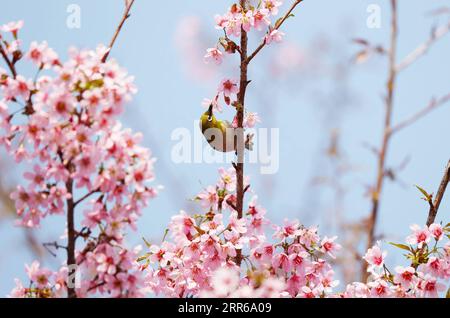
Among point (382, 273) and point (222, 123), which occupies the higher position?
point (222, 123)

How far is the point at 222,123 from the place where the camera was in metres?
3.15

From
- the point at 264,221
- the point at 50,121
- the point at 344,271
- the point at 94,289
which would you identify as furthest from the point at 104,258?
the point at 344,271

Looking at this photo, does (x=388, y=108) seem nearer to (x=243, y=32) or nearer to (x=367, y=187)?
(x=367, y=187)

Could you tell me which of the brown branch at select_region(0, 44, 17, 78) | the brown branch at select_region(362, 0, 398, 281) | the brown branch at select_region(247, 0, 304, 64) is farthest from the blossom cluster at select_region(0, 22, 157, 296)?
the brown branch at select_region(362, 0, 398, 281)

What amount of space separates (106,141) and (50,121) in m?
0.21

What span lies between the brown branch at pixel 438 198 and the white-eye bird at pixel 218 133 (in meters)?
0.89

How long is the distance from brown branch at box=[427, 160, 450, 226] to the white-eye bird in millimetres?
893

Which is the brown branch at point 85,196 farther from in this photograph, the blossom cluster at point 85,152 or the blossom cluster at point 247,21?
the blossom cluster at point 247,21

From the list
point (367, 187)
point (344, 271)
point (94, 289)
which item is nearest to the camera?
point (94, 289)

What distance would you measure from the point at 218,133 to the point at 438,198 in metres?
1.08

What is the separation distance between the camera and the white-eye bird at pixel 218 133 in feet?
10.2

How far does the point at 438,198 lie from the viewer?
2920 mm

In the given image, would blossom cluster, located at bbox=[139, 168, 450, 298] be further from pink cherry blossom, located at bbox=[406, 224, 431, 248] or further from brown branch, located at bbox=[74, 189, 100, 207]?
brown branch, located at bbox=[74, 189, 100, 207]

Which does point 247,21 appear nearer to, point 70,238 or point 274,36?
point 274,36
